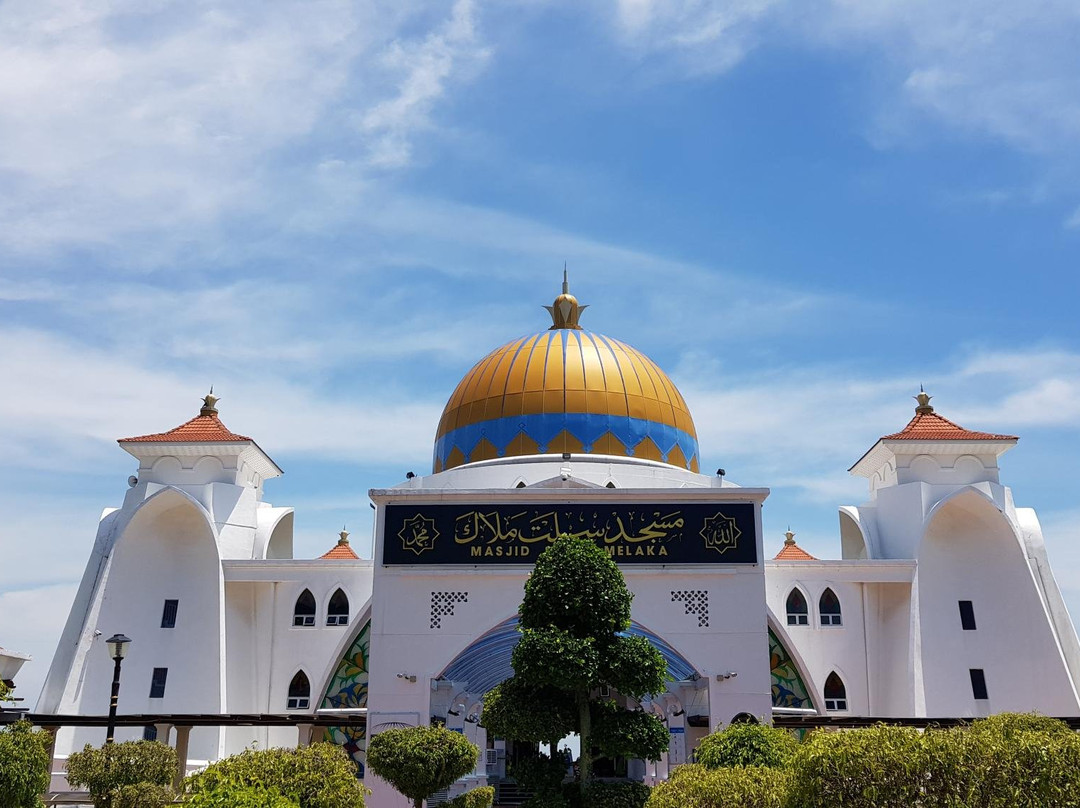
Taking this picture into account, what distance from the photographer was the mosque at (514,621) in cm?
2086

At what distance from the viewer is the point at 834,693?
21594 millimetres

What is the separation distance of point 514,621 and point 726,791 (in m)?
9.54

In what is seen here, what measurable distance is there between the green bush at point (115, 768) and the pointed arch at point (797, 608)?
13756 mm

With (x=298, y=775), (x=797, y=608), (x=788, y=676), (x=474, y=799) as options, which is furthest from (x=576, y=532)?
(x=298, y=775)

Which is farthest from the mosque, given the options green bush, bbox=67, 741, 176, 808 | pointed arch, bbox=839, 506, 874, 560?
green bush, bbox=67, 741, 176, 808

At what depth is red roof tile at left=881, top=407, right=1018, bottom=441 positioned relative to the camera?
22.7m

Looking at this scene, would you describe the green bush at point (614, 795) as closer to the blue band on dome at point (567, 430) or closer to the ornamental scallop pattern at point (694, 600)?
the ornamental scallop pattern at point (694, 600)

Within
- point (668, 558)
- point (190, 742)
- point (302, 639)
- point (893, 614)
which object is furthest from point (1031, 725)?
point (190, 742)

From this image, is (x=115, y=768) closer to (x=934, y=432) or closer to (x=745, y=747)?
(x=745, y=747)

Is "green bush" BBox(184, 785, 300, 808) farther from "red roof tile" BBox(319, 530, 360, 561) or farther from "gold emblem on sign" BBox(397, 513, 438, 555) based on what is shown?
"red roof tile" BBox(319, 530, 360, 561)

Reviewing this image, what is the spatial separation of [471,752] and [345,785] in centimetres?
604

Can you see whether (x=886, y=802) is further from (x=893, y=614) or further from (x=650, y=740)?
(x=893, y=614)

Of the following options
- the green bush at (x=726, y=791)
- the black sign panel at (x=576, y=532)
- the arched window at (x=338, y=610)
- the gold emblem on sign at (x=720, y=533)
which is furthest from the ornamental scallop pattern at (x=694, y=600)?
the arched window at (x=338, y=610)

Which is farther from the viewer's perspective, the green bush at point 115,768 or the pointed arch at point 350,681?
the pointed arch at point 350,681
